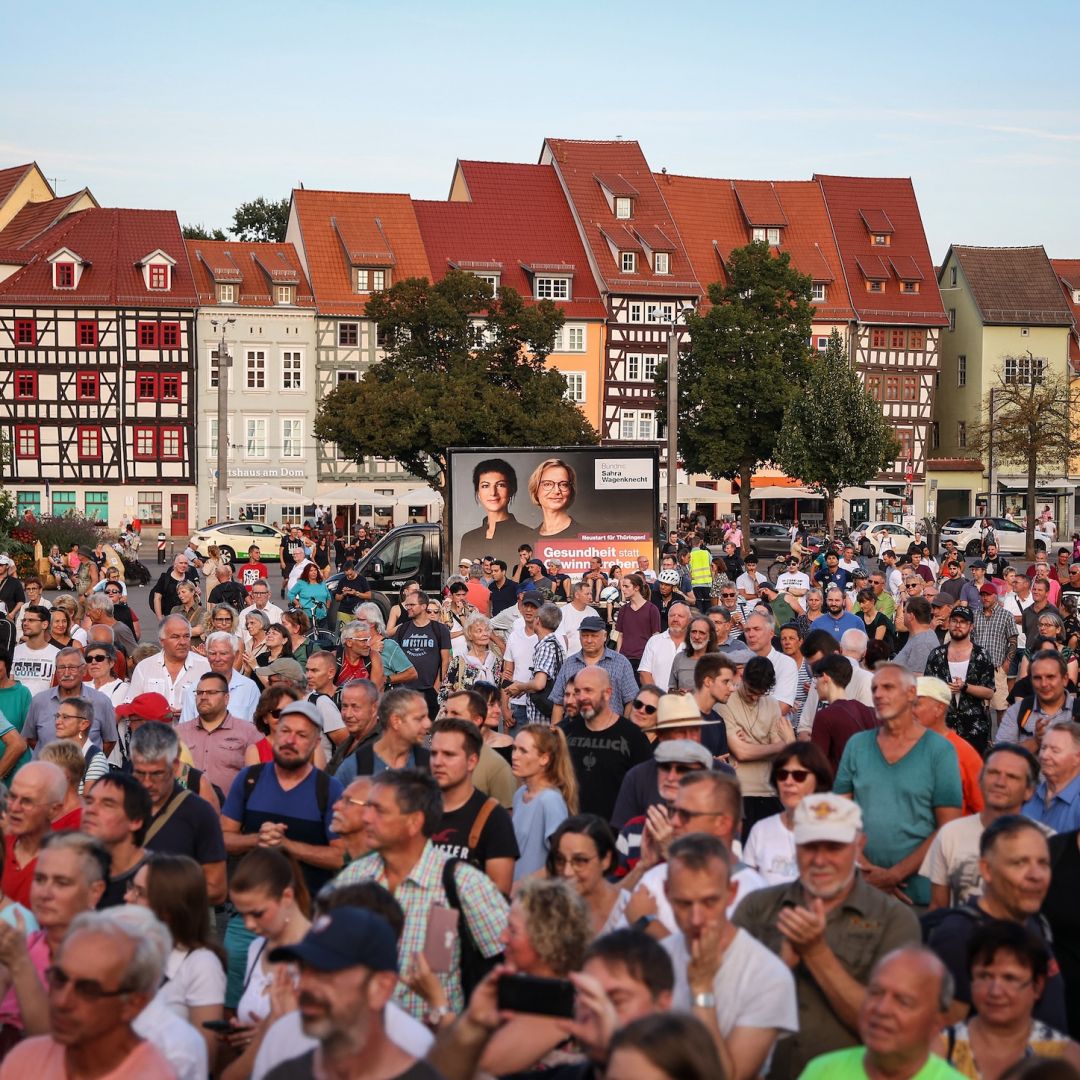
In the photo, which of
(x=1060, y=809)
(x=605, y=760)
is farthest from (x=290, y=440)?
(x=1060, y=809)

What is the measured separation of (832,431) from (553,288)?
16547 mm

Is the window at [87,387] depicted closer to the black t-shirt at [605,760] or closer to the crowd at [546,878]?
the crowd at [546,878]

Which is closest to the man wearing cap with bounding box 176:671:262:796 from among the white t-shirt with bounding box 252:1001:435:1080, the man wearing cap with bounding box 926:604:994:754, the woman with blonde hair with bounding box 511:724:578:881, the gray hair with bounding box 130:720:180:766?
the gray hair with bounding box 130:720:180:766

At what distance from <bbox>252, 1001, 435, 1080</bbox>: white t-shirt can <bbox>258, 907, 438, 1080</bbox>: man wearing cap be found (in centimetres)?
6

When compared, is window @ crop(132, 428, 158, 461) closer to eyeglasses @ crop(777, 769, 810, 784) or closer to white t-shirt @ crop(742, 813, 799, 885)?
eyeglasses @ crop(777, 769, 810, 784)

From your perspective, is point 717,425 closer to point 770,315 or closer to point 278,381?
point 770,315

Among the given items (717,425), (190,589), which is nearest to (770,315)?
(717,425)

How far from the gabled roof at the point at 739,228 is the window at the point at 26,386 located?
93.4 ft

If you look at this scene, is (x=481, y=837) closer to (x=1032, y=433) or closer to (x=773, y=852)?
(x=773, y=852)

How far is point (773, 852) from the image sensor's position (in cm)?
685

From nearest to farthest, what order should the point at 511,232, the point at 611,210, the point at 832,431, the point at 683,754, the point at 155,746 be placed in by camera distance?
the point at 683,754
the point at 155,746
the point at 832,431
the point at 511,232
the point at 611,210

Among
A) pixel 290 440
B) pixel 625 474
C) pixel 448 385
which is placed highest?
pixel 448 385

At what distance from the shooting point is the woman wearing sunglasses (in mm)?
6812

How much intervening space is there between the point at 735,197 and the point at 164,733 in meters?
74.6
